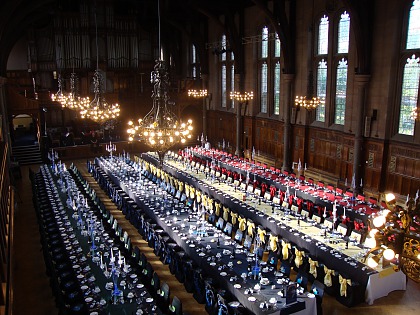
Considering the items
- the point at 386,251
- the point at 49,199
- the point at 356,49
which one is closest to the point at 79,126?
the point at 49,199

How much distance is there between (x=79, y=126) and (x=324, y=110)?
700 inches

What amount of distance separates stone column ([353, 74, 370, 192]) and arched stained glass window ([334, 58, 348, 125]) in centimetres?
95

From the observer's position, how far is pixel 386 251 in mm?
4730

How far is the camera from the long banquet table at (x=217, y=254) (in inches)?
294

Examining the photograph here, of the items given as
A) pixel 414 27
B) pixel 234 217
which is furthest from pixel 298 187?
pixel 414 27

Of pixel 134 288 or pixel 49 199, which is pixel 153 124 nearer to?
pixel 134 288

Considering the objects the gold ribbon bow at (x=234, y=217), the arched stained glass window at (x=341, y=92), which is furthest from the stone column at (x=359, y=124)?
the gold ribbon bow at (x=234, y=217)

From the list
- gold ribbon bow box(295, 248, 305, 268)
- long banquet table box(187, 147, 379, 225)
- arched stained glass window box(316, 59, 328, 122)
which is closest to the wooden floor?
gold ribbon bow box(295, 248, 305, 268)

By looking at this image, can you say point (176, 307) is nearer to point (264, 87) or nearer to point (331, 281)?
point (331, 281)

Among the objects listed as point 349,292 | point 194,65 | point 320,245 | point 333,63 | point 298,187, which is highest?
point 194,65

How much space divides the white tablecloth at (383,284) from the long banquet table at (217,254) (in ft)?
6.37

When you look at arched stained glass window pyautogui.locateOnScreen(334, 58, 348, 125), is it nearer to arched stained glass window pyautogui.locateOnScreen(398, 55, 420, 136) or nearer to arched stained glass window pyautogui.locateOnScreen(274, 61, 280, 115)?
arched stained glass window pyautogui.locateOnScreen(398, 55, 420, 136)

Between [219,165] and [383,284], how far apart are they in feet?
36.5

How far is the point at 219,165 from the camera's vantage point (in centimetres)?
1912
